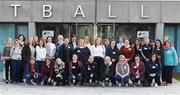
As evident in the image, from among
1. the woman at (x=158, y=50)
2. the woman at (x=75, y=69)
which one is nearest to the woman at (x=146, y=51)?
the woman at (x=158, y=50)

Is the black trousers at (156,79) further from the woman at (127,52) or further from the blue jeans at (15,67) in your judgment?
the blue jeans at (15,67)

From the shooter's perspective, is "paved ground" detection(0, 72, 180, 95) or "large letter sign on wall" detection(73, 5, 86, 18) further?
"large letter sign on wall" detection(73, 5, 86, 18)

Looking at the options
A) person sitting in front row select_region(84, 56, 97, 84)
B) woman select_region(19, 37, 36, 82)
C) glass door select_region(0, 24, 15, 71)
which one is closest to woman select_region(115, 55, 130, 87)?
person sitting in front row select_region(84, 56, 97, 84)

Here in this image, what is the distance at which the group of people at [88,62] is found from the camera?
751 inches

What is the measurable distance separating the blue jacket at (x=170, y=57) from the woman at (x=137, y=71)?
44.8 inches

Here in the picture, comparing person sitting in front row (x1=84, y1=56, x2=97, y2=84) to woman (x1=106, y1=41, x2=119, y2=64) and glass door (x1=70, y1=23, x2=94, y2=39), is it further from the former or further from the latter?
glass door (x1=70, y1=23, x2=94, y2=39)

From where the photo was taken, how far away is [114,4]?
26375 mm

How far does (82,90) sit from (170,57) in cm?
397

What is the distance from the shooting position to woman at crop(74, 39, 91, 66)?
1920cm

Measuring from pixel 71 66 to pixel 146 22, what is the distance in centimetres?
846

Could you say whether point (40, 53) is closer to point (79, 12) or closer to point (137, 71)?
point (137, 71)

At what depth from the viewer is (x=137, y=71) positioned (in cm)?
1914

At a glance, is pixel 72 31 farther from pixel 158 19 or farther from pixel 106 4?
pixel 158 19

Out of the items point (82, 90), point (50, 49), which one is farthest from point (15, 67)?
point (82, 90)
